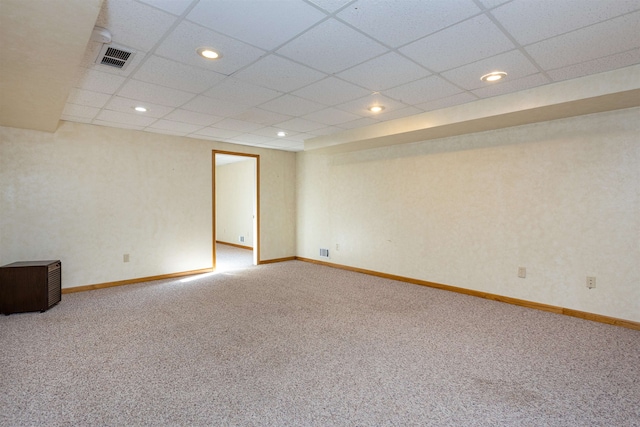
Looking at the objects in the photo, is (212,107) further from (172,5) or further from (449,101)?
(449,101)

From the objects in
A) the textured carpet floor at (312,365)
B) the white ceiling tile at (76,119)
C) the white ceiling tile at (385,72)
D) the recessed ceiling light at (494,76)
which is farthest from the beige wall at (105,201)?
the recessed ceiling light at (494,76)

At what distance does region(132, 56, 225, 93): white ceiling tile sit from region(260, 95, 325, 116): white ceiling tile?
773 millimetres

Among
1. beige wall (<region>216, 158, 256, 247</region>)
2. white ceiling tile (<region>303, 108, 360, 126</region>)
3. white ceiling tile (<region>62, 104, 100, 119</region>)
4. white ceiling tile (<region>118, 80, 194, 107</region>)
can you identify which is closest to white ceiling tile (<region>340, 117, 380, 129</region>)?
white ceiling tile (<region>303, 108, 360, 126</region>)

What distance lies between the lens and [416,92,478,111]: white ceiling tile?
11.4 ft

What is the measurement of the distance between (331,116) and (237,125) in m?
1.46

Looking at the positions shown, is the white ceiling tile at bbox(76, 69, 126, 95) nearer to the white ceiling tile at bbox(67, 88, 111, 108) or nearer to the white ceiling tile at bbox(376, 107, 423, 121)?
the white ceiling tile at bbox(67, 88, 111, 108)

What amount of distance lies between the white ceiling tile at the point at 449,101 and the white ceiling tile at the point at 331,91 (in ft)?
2.92

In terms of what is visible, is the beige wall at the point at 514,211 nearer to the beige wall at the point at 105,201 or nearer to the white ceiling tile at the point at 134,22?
the beige wall at the point at 105,201

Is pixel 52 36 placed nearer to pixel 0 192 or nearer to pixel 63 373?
pixel 63 373

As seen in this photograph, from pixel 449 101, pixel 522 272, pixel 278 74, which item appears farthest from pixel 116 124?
pixel 522 272

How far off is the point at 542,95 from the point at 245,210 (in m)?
7.24

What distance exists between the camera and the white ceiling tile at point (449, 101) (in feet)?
11.4

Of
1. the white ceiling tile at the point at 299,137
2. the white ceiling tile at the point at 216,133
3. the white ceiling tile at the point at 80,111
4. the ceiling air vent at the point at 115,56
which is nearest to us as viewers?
the ceiling air vent at the point at 115,56

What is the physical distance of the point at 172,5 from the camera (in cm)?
187
